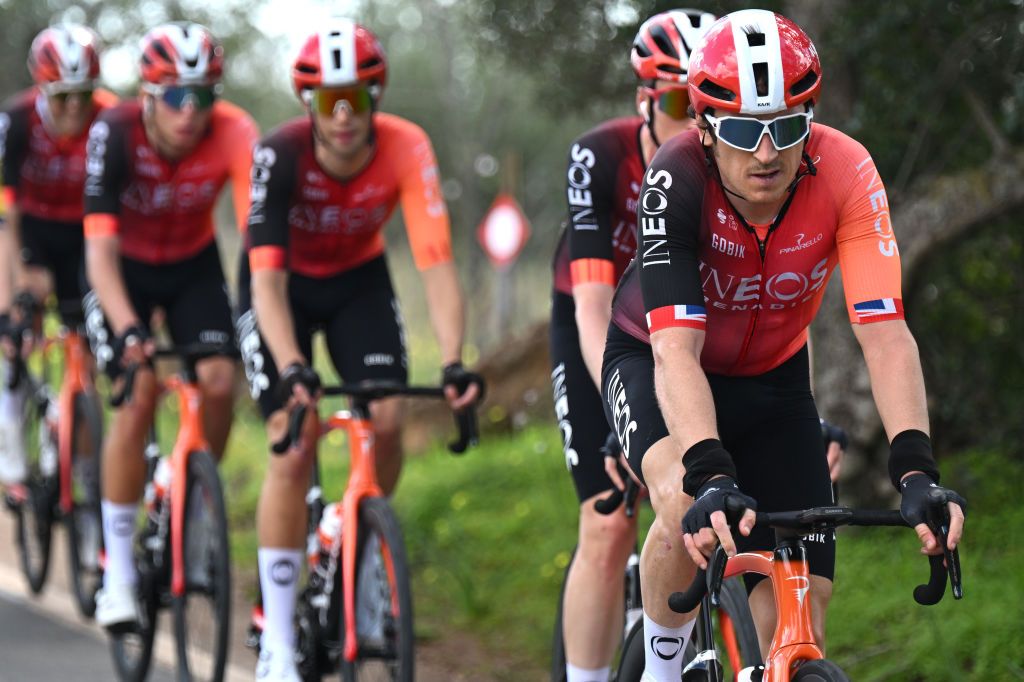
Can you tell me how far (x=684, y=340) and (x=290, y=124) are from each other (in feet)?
8.40

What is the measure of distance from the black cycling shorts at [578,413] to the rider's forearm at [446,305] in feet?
2.08

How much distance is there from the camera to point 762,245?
344cm

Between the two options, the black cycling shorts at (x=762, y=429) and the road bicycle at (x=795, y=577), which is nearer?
the road bicycle at (x=795, y=577)

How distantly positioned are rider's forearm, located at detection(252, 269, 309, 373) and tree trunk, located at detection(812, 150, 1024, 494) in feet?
8.80

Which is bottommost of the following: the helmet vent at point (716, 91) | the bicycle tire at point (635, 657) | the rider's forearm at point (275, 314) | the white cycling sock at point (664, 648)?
the bicycle tire at point (635, 657)

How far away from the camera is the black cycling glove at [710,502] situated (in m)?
2.90

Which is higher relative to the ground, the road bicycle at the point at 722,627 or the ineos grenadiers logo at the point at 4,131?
the ineos grenadiers logo at the point at 4,131

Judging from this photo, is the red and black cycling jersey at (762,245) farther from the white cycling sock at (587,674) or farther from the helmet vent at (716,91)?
the white cycling sock at (587,674)

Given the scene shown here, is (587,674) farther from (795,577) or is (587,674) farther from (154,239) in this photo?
(154,239)

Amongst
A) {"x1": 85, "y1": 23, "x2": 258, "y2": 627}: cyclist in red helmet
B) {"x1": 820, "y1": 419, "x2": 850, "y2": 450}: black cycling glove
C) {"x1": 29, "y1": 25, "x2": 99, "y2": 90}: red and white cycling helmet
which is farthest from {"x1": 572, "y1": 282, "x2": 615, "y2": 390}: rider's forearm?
{"x1": 29, "y1": 25, "x2": 99, "y2": 90}: red and white cycling helmet

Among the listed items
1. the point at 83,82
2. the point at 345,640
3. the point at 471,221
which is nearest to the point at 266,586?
the point at 345,640

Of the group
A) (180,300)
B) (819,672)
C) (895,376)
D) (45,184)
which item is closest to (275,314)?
(180,300)

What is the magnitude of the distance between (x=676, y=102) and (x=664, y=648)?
1692mm

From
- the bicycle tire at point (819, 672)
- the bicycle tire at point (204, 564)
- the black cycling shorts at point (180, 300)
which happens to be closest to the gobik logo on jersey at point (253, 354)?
the bicycle tire at point (204, 564)
